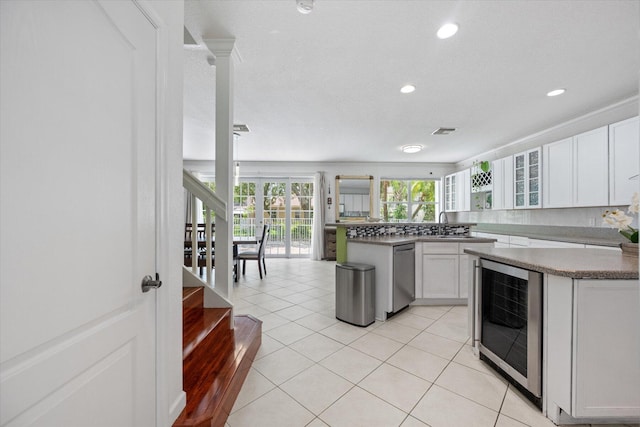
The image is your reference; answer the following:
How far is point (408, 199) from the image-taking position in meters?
7.25

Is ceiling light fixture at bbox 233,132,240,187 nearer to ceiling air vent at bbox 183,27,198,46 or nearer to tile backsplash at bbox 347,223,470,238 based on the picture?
ceiling air vent at bbox 183,27,198,46

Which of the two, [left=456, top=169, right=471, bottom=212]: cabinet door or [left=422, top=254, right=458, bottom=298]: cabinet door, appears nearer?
[left=422, top=254, right=458, bottom=298]: cabinet door

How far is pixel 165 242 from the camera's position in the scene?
3.69 ft

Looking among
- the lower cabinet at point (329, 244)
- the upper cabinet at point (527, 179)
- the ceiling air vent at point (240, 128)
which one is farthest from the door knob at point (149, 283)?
the lower cabinet at point (329, 244)

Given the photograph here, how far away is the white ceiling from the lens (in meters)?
1.82

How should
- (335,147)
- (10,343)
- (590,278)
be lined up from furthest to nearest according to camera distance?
(335,147)
(590,278)
(10,343)

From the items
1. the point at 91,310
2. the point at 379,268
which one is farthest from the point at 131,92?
the point at 379,268

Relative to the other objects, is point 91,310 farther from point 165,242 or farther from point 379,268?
point 379,268

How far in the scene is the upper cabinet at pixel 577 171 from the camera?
3.23 m

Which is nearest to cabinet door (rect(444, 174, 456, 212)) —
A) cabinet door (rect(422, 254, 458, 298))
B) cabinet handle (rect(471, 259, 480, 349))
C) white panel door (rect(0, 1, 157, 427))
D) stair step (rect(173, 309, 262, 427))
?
cabinet door (rect(422, 254, 458, 298))

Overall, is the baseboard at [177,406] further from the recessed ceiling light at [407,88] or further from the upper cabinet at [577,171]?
the upper cabinet at [577,171]

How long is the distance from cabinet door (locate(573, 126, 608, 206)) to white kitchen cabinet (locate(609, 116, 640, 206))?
59 mm

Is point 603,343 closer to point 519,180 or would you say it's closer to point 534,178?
point 534,178

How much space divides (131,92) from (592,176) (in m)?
4.90
